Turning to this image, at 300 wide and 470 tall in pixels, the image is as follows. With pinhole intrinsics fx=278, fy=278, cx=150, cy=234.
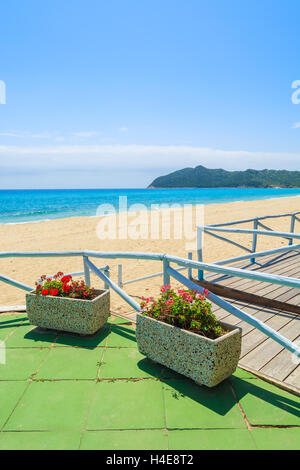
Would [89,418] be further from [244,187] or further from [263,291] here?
[244,187]

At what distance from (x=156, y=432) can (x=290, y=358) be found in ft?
Result: 6.48

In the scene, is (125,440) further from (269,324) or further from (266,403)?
(269,324)

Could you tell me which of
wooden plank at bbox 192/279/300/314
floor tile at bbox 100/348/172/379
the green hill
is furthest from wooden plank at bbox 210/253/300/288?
the green hill

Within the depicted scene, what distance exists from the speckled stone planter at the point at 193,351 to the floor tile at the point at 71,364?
0.71 meters

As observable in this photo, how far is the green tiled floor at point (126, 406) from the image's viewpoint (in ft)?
7.64

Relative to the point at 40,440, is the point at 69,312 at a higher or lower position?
higher

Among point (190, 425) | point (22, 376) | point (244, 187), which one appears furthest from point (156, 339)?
point (244, 187)

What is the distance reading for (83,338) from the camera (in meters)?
4.05

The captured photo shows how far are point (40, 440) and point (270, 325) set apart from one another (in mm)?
3448

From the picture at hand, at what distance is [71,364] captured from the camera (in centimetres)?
342

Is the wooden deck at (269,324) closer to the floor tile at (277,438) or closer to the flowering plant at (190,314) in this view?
the floor tile at (277,438)

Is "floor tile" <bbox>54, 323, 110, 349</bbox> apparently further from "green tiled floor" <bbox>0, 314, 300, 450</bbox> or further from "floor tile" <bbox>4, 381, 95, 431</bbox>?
"floor tile" <bbox>4, 381, 95, 431</bbox>

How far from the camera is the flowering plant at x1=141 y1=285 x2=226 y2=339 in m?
2.92

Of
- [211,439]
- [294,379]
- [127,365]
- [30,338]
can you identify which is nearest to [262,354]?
[294,379]
